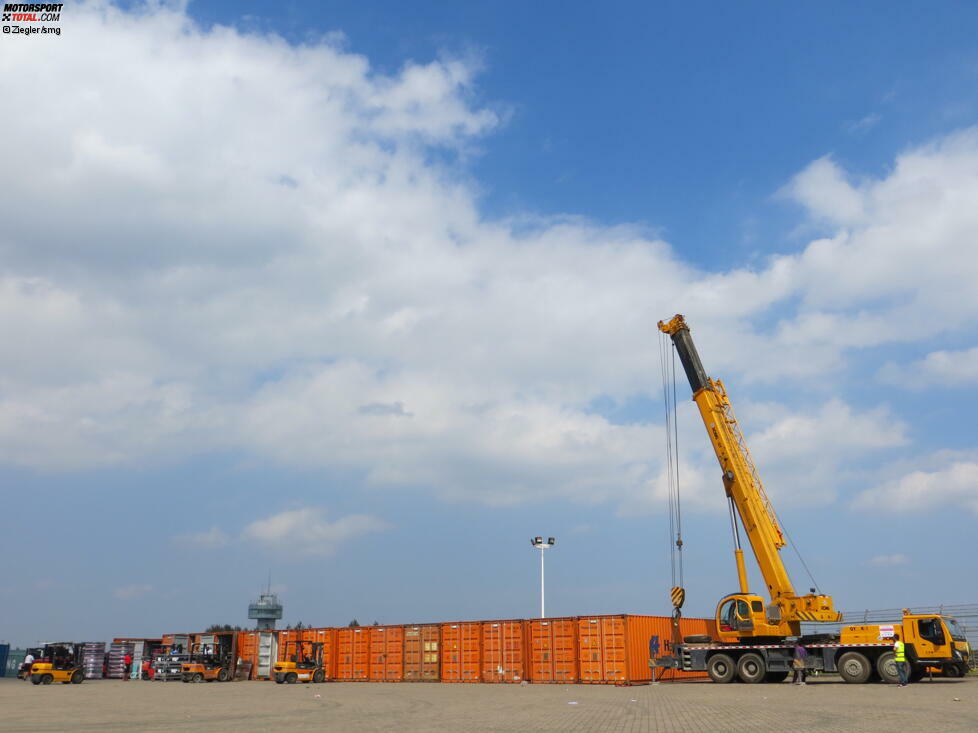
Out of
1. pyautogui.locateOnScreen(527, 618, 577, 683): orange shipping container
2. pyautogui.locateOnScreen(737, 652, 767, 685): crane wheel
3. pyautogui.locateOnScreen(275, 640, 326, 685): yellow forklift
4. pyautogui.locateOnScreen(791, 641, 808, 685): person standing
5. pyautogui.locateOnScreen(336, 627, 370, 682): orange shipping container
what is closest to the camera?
pyautogui.locateOnScreen(791, 641, 808, 685): person standing

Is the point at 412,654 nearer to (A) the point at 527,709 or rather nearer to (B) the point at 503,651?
(B) the point at 503,651

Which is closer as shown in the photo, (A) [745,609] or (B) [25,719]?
(B) [25,719]

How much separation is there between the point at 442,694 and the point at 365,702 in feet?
13.8

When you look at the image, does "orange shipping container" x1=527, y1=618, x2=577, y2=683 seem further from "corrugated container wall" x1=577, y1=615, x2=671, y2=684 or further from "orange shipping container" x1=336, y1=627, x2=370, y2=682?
"orange shipping container" x1=336, y1=627, x2=370, y2=682

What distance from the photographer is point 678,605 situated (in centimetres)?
3381

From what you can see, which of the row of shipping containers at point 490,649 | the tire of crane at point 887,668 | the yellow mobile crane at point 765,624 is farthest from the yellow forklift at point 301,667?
the tire of crane at point 887,668

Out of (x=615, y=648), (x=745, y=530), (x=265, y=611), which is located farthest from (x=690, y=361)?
(x=265, y=611)

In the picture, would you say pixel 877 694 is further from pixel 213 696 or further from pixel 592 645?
pixel 213 696

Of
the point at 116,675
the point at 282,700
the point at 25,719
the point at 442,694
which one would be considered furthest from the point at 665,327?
the point at 116,675

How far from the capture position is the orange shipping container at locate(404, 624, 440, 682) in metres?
38.3

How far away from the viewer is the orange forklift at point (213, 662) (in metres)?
41.4

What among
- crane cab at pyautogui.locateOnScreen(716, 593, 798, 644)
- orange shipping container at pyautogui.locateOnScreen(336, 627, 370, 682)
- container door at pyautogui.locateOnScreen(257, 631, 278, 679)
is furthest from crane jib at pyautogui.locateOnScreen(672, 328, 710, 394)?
container door at pyautogui.locateOnScreen(257, 631, 278, 679)

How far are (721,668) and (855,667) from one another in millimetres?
4913

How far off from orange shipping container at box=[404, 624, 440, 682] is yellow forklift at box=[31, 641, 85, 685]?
1724cm
